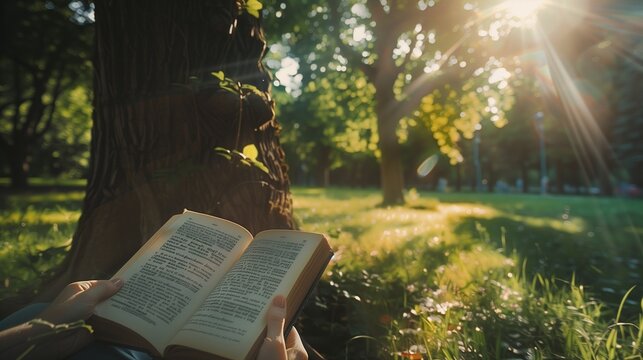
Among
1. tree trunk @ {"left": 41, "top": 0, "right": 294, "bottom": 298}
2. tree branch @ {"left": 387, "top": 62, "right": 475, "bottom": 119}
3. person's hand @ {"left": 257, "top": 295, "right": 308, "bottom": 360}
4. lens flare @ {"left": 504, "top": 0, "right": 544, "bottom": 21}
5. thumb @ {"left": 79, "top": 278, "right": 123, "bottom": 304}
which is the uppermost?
lens flare @ {"left": 504, "top": 0, "right": 544, "bottom": 21}

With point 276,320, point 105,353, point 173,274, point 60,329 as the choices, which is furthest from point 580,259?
point 60,329

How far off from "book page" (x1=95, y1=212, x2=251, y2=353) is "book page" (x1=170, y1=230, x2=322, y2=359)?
6 centimetres

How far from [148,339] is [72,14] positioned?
46.3 feet

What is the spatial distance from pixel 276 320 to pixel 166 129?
1.62 m

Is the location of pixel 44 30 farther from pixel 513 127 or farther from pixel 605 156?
pixel 513 127

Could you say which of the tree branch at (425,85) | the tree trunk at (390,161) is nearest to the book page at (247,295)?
the tree branch at (425,85)

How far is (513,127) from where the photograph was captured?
38.0 m

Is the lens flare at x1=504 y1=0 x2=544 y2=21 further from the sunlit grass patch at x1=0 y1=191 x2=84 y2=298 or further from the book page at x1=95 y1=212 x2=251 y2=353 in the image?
the sunlit grass patch at x1=0 y1=191 x2=84 y2=298

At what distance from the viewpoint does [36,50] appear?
1486 centimetres

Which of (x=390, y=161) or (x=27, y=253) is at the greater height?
(x=390, y=161)

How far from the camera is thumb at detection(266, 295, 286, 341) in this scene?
130cm

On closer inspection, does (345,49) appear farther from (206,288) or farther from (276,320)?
(276,320)

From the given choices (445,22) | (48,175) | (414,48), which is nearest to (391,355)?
(445,22)

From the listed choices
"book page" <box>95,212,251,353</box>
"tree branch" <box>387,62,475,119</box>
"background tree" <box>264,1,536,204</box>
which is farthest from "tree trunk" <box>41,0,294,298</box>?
"tree branch" <box>387,62,475,119</box>
